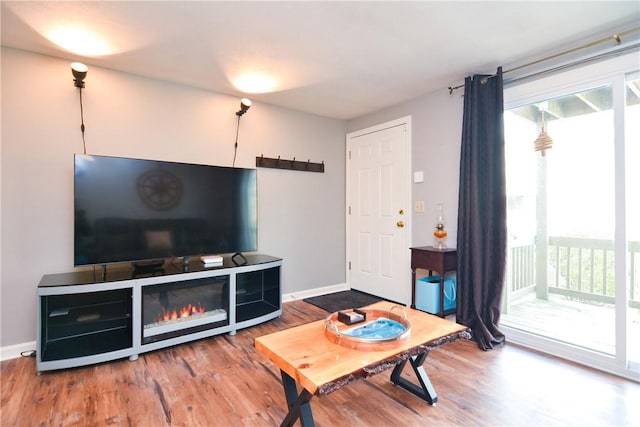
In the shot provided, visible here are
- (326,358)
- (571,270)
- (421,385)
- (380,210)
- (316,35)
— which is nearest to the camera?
(326,358)

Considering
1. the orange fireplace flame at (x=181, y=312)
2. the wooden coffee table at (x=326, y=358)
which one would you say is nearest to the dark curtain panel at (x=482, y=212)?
the wooden coffee table at (x=326, y=358)

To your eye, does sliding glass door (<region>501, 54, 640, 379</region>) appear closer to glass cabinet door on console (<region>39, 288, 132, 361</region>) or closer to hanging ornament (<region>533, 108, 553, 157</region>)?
hanging ornament (<region>533, 108, 553, 157</region>)

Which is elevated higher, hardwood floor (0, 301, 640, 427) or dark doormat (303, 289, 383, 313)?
dark doormat (303, 289, 383, 313)

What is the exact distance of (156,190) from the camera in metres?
2.59

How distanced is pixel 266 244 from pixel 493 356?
2.39 metres

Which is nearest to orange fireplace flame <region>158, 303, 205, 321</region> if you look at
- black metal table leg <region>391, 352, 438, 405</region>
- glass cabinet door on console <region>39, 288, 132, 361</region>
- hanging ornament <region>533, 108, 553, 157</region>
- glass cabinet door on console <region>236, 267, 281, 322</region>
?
glass cabinet door on console <region>39, 288, 132, 361</region>

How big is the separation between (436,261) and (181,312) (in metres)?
2.29

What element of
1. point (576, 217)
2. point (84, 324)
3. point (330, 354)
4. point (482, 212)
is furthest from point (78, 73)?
point (576, 217)

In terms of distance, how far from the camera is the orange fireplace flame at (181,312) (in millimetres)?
2591

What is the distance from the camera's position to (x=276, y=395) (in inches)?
73.0

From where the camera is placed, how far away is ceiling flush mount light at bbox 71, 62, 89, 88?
2.26m

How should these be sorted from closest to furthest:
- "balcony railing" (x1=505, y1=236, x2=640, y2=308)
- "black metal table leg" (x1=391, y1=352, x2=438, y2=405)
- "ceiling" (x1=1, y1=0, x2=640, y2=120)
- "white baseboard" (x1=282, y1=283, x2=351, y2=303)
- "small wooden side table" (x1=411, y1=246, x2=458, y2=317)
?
"black metal table leg" (x1=391, y1=352, x2=438, y2=405) → "ceiling" (x1=1, y1=0, x2=640, y2=120) → "balcony railing" (x1=505, y1=236, x2=640, y2=308) → "small wooden side table" (x1=411, y1=246, x2=458, y2=317) → "white baseboard" (x1=282, y1=283, x2=351, y2=303)

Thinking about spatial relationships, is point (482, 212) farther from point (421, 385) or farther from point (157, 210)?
point (157, 210)

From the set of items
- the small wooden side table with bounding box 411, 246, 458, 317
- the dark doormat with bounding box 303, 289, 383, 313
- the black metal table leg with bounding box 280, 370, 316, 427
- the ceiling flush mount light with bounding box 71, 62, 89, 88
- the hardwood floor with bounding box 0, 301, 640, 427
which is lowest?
the hardwood floor with bounding box 0, 301, 640, 427
